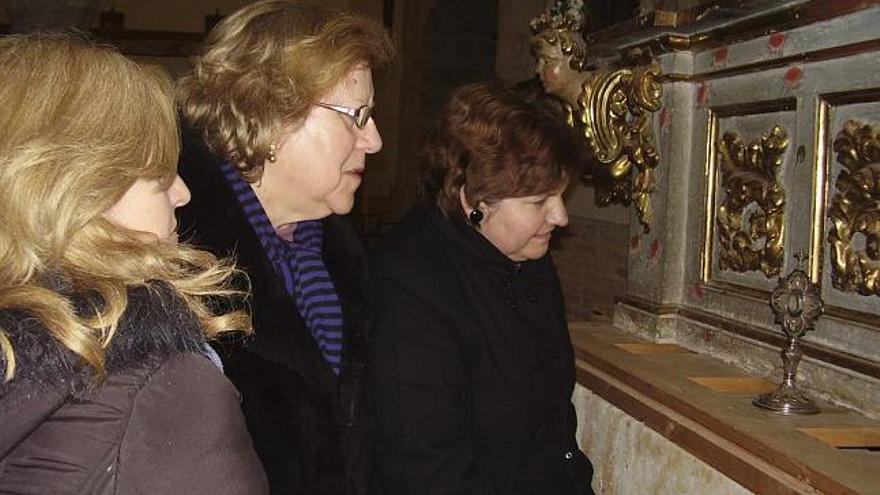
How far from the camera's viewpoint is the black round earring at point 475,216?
2.32 m

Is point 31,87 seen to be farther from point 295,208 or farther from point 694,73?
point 694,73

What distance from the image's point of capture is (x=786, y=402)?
2.30 metres

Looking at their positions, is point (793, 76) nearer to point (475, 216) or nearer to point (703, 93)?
point (703, 93)

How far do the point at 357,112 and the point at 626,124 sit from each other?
5.52 ft

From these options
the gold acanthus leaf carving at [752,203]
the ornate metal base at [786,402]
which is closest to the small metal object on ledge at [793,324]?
the ornate metal base at [786,402]

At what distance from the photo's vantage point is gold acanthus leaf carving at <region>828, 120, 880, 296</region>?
2.31 meters

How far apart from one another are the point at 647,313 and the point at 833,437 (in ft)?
3.75

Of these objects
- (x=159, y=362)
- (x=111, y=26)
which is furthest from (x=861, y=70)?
(x=111, y=26)

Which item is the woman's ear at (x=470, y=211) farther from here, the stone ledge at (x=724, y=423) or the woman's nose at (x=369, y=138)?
the stone ledge at (x=724, y=423)

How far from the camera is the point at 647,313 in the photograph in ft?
10.6

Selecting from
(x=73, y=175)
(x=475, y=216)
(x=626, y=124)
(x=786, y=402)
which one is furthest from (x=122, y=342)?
(x=626, y=124)

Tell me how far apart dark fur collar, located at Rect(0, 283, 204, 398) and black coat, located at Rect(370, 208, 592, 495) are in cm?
95

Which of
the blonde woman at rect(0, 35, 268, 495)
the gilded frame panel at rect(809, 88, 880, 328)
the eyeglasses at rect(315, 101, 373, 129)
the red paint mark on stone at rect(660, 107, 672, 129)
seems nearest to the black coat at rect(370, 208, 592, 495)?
the eyeglasses at rect(315, 101, 373, 129)

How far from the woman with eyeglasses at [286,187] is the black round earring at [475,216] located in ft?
1.47
